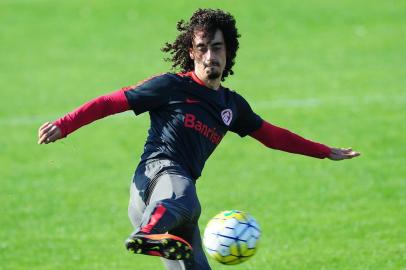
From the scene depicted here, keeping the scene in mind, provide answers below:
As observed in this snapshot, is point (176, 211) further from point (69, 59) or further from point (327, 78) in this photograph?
point (69, 59)

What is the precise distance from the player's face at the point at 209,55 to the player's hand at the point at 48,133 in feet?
5.06

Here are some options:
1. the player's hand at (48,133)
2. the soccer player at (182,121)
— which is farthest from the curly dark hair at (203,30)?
the player's hand at (48,133)

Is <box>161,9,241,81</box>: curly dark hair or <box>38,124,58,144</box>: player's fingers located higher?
<box>161,9,241,81</box>: curly dark hair

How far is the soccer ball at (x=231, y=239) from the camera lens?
766 centimetres

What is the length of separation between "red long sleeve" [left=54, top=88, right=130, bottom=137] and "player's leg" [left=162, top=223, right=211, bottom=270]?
1160mm

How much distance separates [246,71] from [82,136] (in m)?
6.22

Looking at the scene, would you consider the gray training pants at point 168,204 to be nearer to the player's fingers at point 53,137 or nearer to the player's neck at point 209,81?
the player's neck at point 209,81

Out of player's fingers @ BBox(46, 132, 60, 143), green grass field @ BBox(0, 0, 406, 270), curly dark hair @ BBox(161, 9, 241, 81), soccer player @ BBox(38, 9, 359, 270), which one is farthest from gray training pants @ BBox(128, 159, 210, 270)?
green grass field @ BBox(0, 0, 406, 270)

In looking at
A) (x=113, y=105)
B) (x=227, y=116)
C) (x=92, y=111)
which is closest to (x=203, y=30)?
(x=227, y=116)

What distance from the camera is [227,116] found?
8234 mm

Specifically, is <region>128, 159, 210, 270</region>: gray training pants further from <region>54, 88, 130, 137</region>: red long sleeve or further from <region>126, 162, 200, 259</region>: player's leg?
<region>54, 88, 130, 137</region>: red long sleeve

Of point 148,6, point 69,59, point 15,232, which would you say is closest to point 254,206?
point 15,232

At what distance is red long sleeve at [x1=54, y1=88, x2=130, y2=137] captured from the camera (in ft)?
24.1

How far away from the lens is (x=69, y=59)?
81.8ft
